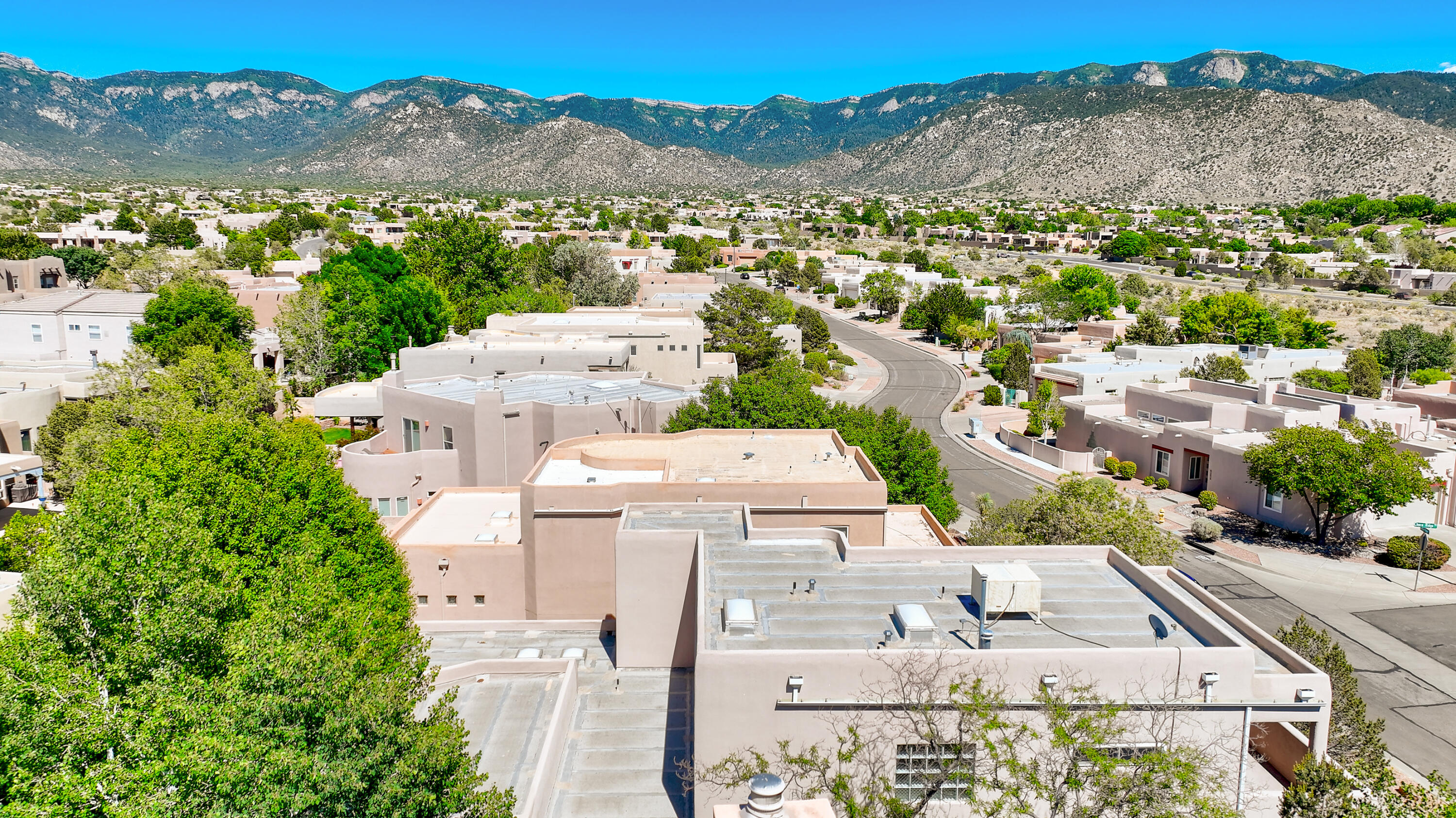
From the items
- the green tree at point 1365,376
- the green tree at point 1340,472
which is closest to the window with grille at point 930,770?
the green tree at point 1340,472

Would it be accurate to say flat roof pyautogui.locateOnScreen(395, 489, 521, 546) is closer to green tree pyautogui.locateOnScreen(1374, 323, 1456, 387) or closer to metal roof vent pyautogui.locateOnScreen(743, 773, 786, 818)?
metal roof vent pyautogui.locateOnScreen(743, 773, 786, 818)

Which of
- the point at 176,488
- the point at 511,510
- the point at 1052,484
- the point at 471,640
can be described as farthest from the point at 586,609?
the point at 1052,484

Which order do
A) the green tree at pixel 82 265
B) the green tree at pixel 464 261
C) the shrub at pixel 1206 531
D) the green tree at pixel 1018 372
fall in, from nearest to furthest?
the shrub at pixel 1206 531
the green tree at pixel 1018 372
the green tree at pixel 464 261
the green tree at pixel 82 265

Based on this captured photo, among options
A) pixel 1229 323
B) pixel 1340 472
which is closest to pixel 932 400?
pixel 1229 323

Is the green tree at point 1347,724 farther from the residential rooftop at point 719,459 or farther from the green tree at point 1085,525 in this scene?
the residential rooftop at point 719,459

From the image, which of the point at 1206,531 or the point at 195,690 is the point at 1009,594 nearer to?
the point at 195,690

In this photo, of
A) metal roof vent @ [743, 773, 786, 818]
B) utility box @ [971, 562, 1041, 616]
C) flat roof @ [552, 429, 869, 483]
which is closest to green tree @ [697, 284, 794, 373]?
flat roof @ [552, 429, 869, 483]

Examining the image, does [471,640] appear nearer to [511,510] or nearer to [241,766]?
[511,510]
